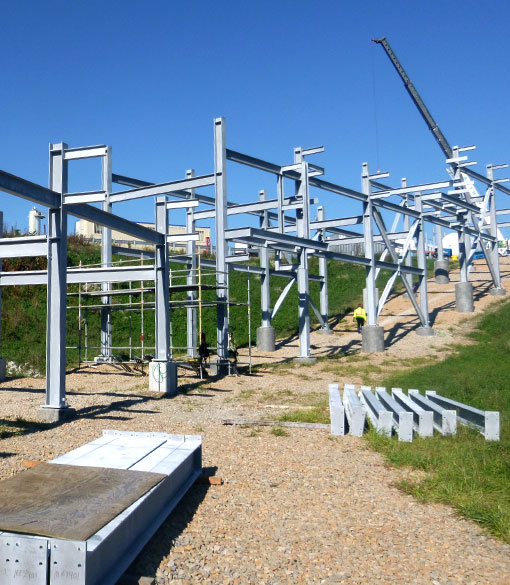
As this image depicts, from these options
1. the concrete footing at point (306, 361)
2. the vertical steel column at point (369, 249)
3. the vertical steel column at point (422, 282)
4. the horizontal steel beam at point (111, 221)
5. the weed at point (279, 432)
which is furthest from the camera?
the vertical steel column at point (422, 282)

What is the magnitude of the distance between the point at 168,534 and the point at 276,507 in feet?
3.90

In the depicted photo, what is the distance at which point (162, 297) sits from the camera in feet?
45.0

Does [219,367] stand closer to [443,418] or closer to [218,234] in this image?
[218,234]

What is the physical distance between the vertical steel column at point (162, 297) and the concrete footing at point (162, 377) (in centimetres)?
19

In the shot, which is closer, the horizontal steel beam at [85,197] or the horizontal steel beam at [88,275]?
the horizontal steel beam at [85,197]

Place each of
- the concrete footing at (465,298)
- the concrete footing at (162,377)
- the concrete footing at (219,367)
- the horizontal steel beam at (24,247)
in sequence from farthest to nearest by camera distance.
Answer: the concrete footing at (465,298), the concrete footing at (219,367), the concrete footing at (162,377), the horizontal steel beam at (24,247)

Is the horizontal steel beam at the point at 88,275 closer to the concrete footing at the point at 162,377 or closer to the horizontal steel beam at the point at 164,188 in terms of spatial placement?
the concrete footing at the point at 162,377

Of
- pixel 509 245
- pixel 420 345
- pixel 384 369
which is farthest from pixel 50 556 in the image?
pixel 509 245

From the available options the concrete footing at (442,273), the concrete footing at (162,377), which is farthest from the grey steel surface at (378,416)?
the concrete footing at (442,273)

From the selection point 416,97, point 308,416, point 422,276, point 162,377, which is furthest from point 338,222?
point 416,97

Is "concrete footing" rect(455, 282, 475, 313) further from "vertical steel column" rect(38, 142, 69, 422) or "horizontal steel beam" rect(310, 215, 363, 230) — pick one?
"vertical steel column" rect(38, 142, 69, 422)

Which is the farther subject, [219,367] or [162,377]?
[219,367]

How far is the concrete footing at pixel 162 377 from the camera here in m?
13.3

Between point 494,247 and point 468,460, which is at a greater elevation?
point 494,247
